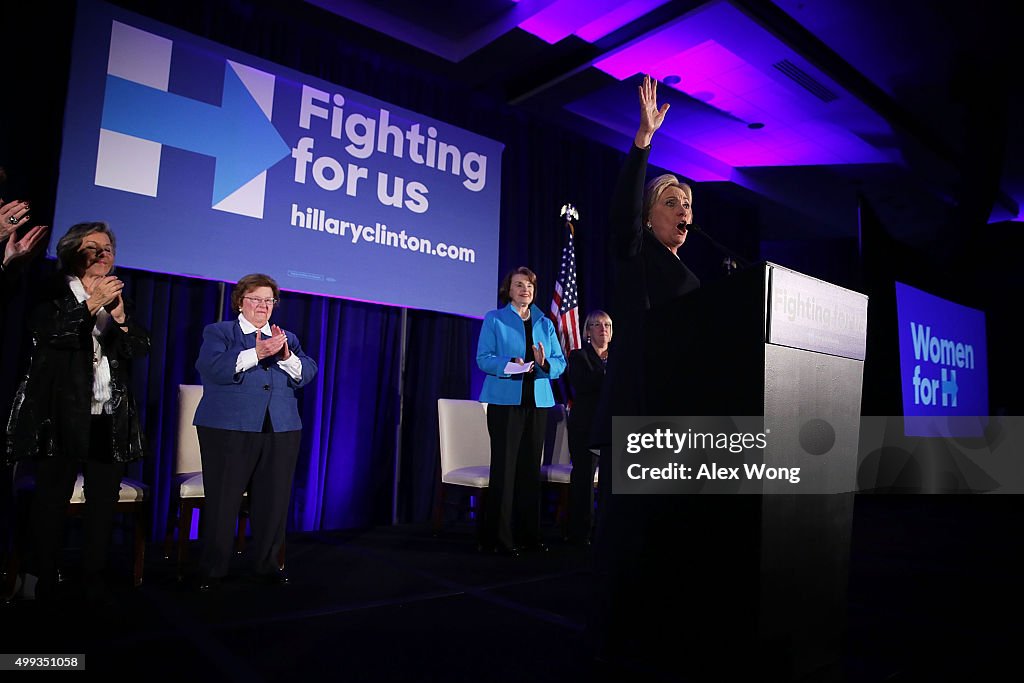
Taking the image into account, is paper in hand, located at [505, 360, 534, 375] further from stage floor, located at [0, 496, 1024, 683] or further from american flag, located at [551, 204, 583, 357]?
american flag, located at [551, 204, 583, 357]

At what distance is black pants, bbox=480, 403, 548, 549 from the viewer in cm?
366

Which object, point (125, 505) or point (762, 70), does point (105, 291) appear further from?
point (762, 70)

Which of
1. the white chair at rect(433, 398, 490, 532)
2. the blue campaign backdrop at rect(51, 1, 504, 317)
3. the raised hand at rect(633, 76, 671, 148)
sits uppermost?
the blue campaign backdrop at rect(51, 1, 504, 317)

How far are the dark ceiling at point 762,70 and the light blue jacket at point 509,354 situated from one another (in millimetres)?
2266

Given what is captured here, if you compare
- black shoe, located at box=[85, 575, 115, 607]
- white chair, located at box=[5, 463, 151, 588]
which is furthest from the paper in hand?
black shoe, located at box=[85, 575, 115, 607]

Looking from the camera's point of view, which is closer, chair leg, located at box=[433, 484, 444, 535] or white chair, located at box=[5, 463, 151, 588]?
white chair, located at box=[5, 463, 151, 588]

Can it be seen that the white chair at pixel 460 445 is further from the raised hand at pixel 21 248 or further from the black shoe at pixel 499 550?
the raised hand at pixel 21 248

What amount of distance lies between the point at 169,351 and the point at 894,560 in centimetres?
448

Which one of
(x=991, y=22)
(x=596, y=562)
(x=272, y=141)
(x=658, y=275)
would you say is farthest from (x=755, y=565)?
(x=991, y=22)

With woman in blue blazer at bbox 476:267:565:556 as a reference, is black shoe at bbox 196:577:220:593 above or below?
below

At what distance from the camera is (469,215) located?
5.12 metres

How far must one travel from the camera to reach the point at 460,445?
14.7 feet

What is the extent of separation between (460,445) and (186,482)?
6.05ft

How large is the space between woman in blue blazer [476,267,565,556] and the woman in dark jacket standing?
1.81 meters
